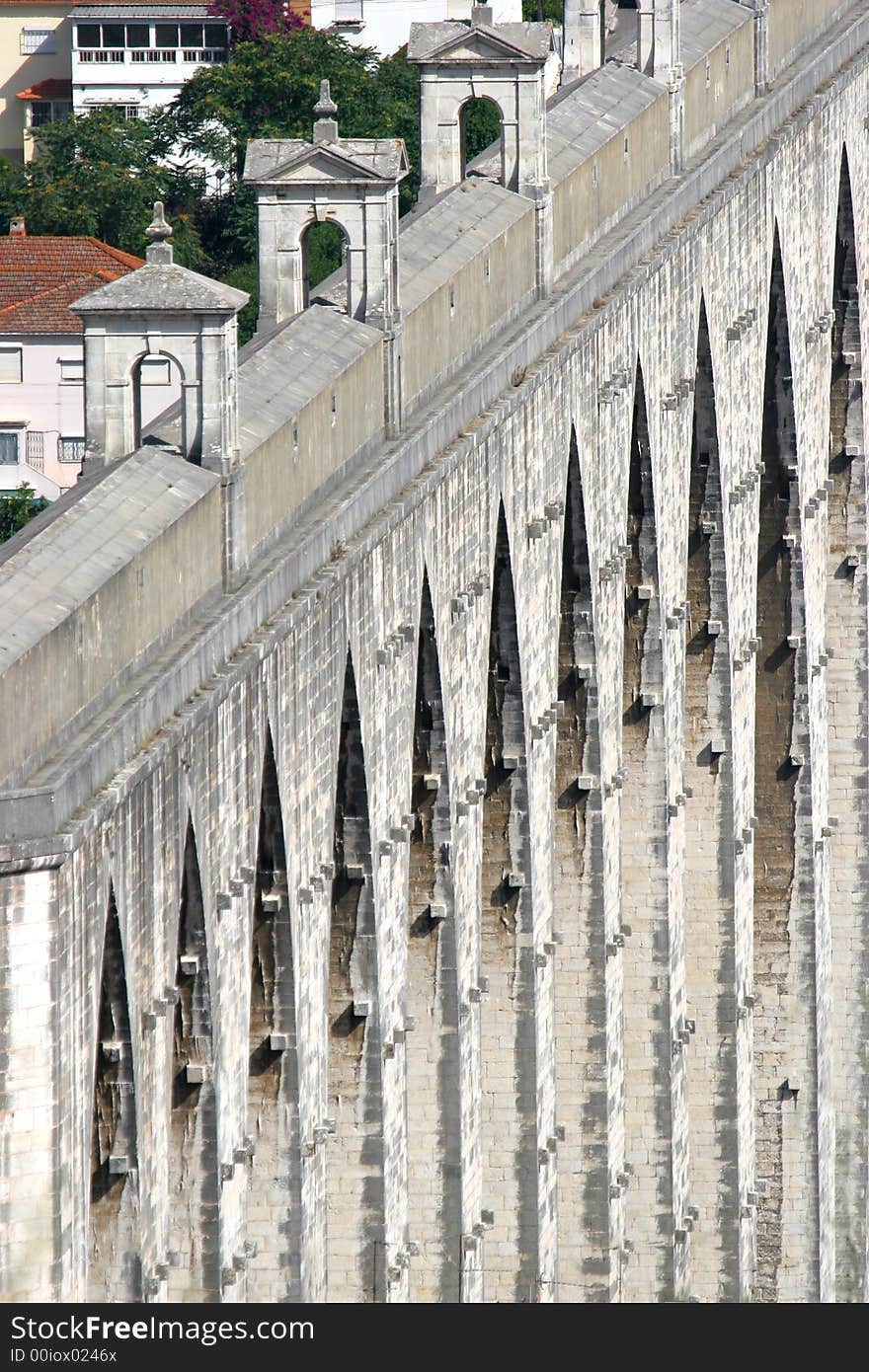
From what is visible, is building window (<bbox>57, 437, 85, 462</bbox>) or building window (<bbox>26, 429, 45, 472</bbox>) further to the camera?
building window (<bbox>26, 429, 45, 472</bbox>)

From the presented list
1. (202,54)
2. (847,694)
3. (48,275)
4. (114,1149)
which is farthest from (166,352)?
(202,54)

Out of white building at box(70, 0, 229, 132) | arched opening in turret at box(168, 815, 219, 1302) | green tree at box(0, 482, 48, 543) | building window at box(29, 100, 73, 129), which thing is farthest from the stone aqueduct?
building window at box(29, 100, 73, 129)

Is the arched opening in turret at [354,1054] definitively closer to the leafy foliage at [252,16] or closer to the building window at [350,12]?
the leafy foliage at [252,16]

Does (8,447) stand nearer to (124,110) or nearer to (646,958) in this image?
(124,110)

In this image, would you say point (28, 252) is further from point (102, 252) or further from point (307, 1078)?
point (307, 1078)

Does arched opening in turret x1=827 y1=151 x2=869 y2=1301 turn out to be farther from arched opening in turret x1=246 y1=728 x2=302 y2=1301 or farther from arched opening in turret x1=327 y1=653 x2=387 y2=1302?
arched opening in turret x1=246 y1=728 x2=302 y2=1301

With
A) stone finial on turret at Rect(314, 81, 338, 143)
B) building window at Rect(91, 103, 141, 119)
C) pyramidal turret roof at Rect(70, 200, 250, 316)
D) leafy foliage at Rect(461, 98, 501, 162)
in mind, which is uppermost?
stone finial on turret at Rect(314, 81, 338, 143)

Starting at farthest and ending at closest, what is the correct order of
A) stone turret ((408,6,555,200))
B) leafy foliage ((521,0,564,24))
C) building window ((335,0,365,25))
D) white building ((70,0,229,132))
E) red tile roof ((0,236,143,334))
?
1. white building ((70,0,229,132))
2. building window ((335,0,365,25))
3. leafy foliage ((521,0,564,24))
4. red tile roof ((0,236,143,334))
5. stone turret ((408,6,555,200))

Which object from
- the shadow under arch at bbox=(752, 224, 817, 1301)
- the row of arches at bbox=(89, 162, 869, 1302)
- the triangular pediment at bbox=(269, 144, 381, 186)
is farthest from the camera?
the shadow under arch at bbox=(752, 224, 817, 1301)
